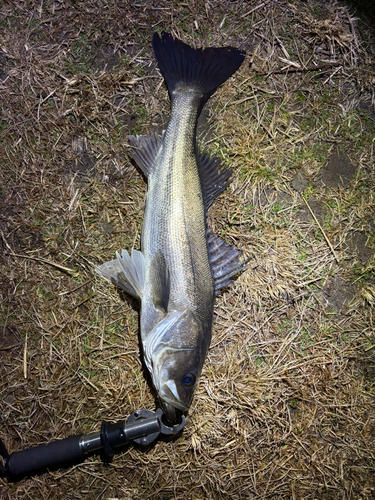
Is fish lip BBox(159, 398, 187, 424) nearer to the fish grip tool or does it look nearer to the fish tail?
the fish grip tool

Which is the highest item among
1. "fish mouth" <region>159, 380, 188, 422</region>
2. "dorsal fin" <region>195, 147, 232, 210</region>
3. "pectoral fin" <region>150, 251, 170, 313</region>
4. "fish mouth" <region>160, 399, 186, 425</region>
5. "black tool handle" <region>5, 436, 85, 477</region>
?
"dorsal fin" <region>195, 147, 232, 210</region>

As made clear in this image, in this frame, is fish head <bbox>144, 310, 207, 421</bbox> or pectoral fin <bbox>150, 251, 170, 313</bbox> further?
pectoral fin <bbox>150, 251, 170, 313</bbox>

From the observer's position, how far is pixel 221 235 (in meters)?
3.24

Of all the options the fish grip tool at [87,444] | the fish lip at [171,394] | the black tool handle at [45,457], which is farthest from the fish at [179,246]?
the black tool handle at [45,457]

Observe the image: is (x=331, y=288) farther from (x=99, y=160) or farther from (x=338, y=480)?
(x=99, y=160)

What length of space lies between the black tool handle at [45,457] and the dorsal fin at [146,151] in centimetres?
219

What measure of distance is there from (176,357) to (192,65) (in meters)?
2.44

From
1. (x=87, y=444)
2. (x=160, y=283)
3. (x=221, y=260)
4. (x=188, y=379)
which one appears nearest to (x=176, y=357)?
(x=188, y=379)

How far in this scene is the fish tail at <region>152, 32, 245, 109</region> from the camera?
10.2ft

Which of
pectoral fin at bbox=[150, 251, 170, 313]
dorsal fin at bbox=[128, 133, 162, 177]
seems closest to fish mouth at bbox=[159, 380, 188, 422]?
pectoral fin at bbox=[150, 251, 170, 313]

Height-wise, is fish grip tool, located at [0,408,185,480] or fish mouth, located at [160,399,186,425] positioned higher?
fish mouth, located at [160,399,186,425]

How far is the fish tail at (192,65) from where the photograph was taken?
123 inches

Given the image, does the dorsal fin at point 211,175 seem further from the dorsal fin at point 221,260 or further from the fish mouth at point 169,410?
the fish mouth at point 169,410

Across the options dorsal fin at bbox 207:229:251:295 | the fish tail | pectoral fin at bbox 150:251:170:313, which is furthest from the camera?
the fish tail
